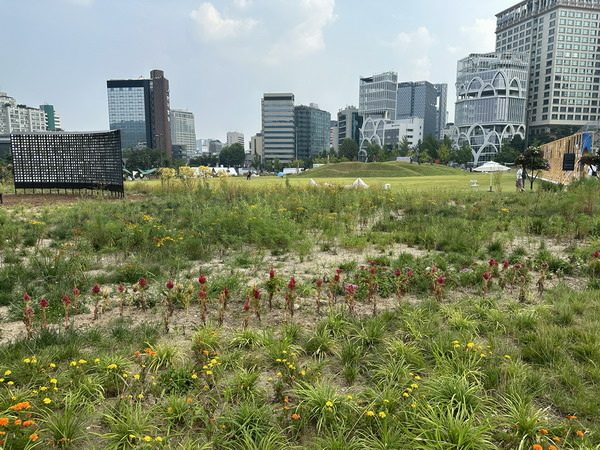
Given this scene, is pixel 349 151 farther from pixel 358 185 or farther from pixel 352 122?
pixel 358 185

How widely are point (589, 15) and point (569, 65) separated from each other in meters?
14.2

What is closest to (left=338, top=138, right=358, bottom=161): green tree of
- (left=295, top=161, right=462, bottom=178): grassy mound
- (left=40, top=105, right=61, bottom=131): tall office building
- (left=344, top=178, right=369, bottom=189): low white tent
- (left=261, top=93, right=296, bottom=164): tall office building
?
(left=261, top=93, right=296, bottom=164): tall office building

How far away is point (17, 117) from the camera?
496 ft

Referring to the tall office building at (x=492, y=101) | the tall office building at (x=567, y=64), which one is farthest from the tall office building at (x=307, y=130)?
the tall office building at (x=567, y=64)

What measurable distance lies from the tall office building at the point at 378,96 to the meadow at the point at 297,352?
165 m

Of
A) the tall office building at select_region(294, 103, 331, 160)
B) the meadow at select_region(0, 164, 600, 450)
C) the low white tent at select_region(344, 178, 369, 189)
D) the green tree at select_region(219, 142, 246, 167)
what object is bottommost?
the meadow at select_region(0, 164, 600, 450)

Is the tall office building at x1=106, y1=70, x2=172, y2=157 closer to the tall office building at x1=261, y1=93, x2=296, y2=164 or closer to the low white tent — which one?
the tall office building at x1=261, y1=93, x2=296, y2=164

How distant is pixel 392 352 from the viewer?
3553 millimetres

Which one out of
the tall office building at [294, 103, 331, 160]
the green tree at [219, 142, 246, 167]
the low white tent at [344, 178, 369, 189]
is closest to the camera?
the low white tent at [344, 178, 369, 189]

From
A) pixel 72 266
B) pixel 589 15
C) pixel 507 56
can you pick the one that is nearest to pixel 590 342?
pixel 72 266

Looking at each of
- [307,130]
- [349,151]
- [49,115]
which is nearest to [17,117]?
[49,115]

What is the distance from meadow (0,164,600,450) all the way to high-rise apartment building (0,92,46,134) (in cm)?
17375

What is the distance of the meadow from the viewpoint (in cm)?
255

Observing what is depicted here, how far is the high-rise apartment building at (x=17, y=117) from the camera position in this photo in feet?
481
